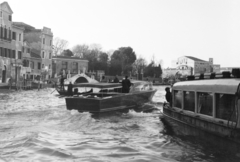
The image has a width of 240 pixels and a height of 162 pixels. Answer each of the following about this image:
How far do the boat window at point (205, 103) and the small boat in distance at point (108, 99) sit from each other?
5.92 meters

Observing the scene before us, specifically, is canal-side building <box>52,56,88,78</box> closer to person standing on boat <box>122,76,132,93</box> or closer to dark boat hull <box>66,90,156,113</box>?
person standing on boat <box>122,76,132,93</box>

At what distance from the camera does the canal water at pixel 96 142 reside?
7168 mm

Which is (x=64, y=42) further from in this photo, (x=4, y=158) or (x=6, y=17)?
(x=4, y=158)

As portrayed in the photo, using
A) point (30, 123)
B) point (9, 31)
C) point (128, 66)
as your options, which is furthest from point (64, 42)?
point (30, 123)

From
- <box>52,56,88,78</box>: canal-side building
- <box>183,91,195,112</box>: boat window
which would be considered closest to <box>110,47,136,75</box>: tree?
<box>52,56,88,78</box>: canal-side building

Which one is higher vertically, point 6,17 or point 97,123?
point 6,17

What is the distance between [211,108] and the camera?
7.91 metres

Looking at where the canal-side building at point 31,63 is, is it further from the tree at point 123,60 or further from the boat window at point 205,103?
the boat window at point 205,103

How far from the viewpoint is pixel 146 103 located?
1950cm

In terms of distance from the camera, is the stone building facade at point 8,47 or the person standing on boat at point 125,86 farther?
the stone building facade at point 8,47

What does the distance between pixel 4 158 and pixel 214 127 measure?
14.7 feet

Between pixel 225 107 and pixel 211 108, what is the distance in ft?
2.38

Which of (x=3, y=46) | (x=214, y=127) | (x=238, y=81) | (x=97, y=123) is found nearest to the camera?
(x=238, y=81)

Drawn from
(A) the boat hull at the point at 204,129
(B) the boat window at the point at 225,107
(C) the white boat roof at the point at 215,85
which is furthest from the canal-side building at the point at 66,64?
(B) the boat window at the point at 225,107
